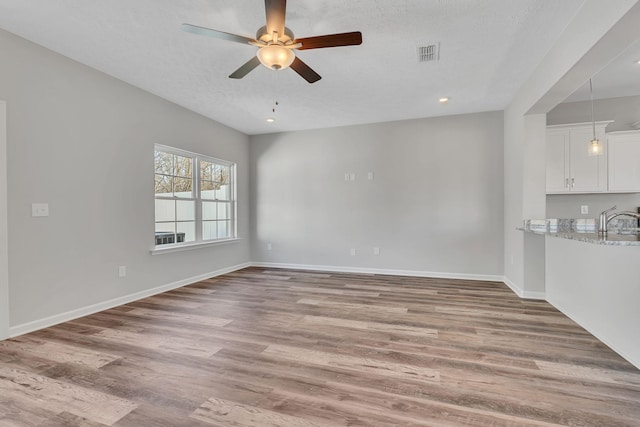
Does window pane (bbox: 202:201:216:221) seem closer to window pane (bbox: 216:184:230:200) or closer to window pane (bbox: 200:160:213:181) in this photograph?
window pane (bbox: 216:184:230:200)

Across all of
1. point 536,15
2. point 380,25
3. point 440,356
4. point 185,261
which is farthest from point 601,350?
point 185,261

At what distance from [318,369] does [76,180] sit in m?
3.20

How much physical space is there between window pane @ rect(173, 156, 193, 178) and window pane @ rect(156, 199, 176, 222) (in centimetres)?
48

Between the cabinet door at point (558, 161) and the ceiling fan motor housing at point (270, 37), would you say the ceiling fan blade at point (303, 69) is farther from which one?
the cabinet door at point (558, 161)

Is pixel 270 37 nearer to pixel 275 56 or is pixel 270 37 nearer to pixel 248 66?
pixel 275 56

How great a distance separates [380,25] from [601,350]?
325cm

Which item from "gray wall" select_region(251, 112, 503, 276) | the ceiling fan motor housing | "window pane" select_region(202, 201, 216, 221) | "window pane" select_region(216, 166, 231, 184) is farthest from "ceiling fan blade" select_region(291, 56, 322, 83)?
"window pane" select_region(216, 166, 231, 184)

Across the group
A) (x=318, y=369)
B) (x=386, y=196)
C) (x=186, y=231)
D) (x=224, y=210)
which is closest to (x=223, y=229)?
(x=224, y=210)

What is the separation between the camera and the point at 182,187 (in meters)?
4.63

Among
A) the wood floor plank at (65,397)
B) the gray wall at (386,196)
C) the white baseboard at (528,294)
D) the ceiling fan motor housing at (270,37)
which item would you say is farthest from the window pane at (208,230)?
the white baseboard at (528,294)

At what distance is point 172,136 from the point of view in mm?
4359

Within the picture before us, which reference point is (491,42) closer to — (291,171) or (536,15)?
(536,15)

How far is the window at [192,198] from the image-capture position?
4.31m

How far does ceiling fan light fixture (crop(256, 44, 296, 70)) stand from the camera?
2268 mm
